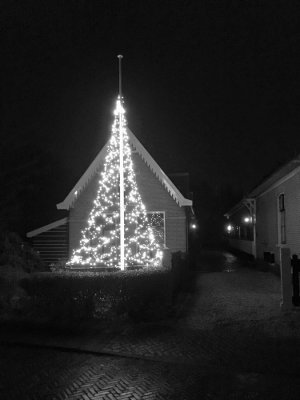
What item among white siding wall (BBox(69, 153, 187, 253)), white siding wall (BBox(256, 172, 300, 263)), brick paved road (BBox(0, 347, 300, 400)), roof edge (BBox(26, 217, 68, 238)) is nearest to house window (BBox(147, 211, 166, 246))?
white siding wall (BBox(69, 153, 187, 253))

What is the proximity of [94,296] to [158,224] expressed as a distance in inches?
377

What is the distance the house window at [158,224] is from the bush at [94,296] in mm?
9064

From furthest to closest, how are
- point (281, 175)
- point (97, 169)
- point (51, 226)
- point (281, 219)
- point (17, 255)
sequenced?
point (51, 226), point (97, 169), point (281, 219), point (281, 175), point (17, 255)

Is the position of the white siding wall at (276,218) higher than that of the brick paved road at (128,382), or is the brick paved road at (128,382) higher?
the white siding wall at (276,218)

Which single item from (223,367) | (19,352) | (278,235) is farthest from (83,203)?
(223,367)

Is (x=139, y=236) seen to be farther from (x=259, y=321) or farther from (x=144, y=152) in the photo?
(x=259, y=321)

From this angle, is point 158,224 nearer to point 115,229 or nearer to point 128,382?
point 115,229

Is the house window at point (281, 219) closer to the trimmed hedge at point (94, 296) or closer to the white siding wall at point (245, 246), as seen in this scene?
the white siding wall at point (245, 246)

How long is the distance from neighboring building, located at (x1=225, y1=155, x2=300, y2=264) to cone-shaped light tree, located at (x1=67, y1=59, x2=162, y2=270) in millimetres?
5191

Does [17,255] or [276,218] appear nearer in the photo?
[17,255]

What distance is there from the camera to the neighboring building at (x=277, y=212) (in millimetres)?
14812

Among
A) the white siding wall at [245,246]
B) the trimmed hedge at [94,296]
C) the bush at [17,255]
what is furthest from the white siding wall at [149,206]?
the white siding wall at [245,246]

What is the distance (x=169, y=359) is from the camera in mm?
6328

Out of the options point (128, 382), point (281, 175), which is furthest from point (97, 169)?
point (128, 382)
